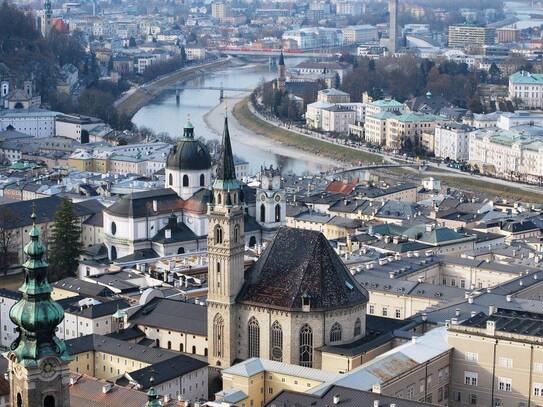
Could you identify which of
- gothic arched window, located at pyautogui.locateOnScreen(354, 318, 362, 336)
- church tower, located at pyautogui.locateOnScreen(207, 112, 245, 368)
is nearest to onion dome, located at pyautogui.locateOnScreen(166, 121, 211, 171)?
church tower, located at pyautogui.locateOnScreen(207, 112, 245, 368)

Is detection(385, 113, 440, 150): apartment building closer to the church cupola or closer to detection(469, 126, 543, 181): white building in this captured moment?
detection(469, 126, 543, 181): white building

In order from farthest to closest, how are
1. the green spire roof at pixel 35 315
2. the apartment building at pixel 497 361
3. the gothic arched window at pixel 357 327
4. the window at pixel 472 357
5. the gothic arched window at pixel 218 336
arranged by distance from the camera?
1. the gothic arched window at pixel 218 336
2. the gothic arched window at pixel 357 327
3. the window at pixel 472 357
4. the apartment building at pixel 497 361
5. the green spire roof at pixel 35 315

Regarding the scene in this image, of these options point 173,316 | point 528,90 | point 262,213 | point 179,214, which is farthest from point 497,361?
point 528,90

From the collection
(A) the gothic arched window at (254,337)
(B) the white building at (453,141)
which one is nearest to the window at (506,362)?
(A) the gothic arched window at (254,337)

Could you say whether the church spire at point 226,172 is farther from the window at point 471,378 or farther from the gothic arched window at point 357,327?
the window at point 471,378

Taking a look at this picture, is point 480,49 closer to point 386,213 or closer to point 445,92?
point 445,92

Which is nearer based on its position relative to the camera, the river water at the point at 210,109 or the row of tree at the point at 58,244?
the row of tree at the point at 58,244

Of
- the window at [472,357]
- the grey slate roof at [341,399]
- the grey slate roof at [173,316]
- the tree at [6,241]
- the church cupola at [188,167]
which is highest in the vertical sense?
the church cupola at [188,167]
